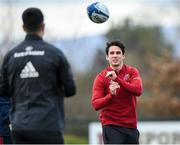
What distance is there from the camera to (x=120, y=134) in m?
10.7

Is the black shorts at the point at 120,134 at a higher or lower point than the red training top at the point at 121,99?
lower

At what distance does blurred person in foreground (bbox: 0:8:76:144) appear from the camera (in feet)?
28.2

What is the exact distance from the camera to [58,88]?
344 inches

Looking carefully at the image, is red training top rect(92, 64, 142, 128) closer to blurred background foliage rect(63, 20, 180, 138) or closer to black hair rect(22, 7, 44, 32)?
black hair rect(22, 7, 44, 32)

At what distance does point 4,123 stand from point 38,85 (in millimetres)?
2785

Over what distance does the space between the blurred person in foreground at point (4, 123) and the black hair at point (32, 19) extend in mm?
2722

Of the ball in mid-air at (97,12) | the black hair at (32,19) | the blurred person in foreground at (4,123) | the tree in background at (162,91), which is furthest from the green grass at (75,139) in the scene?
the black hair at (32,19)

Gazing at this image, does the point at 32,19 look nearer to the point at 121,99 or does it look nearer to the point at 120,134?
the point at 121,99

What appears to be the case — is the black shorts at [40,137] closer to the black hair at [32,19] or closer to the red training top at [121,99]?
the black hair at [32,19]

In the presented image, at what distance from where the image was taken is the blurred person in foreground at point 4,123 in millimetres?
11242

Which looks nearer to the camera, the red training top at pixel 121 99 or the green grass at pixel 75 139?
the red training top at pixel 121 99

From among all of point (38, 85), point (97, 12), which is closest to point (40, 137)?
point (38, 85)

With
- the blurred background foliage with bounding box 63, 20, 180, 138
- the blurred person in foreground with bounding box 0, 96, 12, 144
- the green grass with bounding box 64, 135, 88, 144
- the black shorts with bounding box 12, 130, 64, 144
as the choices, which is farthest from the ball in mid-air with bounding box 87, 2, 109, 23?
the blurred background foliage with bounding box 63, 20, 180, 138

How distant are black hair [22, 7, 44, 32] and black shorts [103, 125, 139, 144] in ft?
8.39
